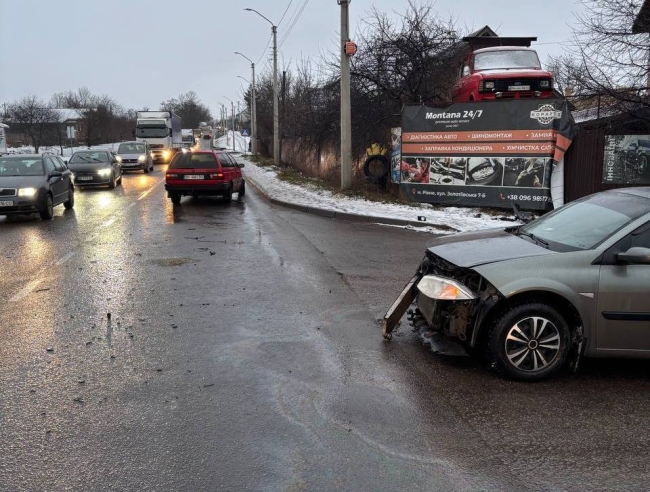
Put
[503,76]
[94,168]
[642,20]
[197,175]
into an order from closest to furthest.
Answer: [642,20]
[503,76]
[197,175]
[94,168]

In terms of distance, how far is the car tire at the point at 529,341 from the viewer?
440cm

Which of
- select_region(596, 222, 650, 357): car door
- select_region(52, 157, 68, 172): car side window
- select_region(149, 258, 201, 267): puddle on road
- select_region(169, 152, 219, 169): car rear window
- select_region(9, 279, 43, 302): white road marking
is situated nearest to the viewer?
select_region(596, 222, 650, 357): car door

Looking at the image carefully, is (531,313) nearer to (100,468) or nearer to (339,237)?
(100,468)

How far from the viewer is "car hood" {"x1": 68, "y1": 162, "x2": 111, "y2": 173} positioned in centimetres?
2134

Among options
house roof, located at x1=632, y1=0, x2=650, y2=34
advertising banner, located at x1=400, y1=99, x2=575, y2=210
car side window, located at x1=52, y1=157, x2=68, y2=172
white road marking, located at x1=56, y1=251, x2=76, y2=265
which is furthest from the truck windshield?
house roof, located at x1=632, y1=0, x2=650, y2=34

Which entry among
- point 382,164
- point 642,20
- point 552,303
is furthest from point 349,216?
point 552,303

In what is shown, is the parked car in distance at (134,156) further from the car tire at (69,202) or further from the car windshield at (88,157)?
the car tire at (69,202)

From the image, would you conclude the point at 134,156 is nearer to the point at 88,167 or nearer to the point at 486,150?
the point at 88,167

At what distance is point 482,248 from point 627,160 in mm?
9758

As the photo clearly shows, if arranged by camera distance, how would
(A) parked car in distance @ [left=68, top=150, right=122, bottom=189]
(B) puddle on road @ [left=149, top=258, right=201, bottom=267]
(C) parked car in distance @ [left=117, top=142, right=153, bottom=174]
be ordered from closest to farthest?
(B) puddle on road @ [left=149, top=258, right=201, bottom=267] < (A) parked car in distance @ [left=68, top=150, right=122, bottom=189] < (C) parked car in distance @ [left=117, top=142, right=153, bottom=174]

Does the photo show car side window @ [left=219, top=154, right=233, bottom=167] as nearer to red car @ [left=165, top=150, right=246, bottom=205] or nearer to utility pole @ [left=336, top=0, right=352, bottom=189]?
red car @ [left=165, top=150, right=246, bottom=205]

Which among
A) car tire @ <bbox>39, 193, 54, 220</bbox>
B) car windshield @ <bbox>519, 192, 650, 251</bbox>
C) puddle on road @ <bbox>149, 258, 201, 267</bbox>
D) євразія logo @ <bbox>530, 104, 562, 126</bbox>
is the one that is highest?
євразія logo @ <bbox>530, 104, 562, 126</bbox>

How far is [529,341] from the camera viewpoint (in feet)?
14.5

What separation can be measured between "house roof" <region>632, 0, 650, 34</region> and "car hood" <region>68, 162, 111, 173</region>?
60.0ft
